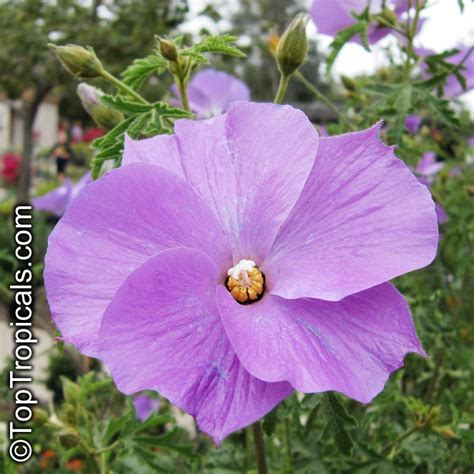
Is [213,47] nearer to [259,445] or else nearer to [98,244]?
[98,244]

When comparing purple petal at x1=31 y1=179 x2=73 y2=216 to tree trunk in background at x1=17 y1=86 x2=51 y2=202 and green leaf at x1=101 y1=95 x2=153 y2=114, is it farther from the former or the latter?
tree trunk in background at x1=17 y1=86 x2=51 y2=202

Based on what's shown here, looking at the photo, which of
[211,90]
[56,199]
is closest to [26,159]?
[56,199]

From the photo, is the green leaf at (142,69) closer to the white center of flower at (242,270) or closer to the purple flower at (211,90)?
the white center of flower at (242,270)

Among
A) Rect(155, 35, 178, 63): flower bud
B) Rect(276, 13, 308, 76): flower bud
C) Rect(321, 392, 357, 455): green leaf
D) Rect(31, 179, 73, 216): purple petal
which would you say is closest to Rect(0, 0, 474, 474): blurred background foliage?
Rect(321, 392, 357, 455): green leaf

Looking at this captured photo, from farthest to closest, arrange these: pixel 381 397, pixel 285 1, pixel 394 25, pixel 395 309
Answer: pixel 285 1, pixel 394 25, pixel 381 397, pixel 395 309

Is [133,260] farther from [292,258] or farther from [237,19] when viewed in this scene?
[237,19]

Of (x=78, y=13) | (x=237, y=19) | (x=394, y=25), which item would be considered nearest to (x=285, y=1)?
(x=237, y=19)

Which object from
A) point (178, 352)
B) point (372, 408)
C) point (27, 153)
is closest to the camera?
point (178, 352)
